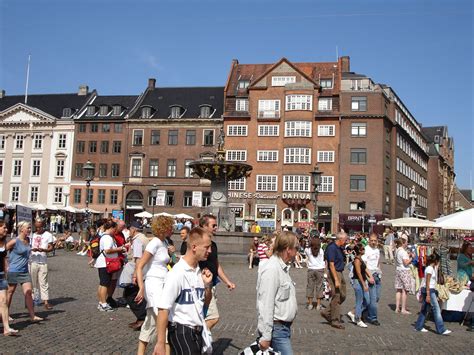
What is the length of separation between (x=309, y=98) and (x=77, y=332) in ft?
161

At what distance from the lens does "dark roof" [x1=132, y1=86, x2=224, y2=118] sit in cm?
5962

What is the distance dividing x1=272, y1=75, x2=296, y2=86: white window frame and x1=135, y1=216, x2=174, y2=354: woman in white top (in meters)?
50.3

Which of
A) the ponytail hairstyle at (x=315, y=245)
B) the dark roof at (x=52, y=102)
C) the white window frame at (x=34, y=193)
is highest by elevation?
the dark roof at (x=52, y=102)

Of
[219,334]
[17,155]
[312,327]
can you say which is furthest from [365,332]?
[17,155]

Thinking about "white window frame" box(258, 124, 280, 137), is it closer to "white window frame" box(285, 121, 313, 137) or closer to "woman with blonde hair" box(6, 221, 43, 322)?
"white window frame" box(285, 121, 313, 137)

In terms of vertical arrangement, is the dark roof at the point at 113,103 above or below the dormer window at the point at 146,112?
above

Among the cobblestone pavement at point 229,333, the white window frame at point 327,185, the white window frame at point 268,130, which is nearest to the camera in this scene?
the cobblestone pavement at point 229,333

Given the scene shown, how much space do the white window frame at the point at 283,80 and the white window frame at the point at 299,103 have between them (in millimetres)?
1703

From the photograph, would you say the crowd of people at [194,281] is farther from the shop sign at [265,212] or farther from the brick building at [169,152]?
the brick building at [169,152]

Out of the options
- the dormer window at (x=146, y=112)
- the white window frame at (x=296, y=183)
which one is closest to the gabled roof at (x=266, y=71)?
the dormer window at (x=146, y=112)

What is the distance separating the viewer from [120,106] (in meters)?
61.3

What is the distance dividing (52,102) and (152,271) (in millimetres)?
64352

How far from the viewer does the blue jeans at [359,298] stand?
10102mm

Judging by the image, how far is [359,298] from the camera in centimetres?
1015
